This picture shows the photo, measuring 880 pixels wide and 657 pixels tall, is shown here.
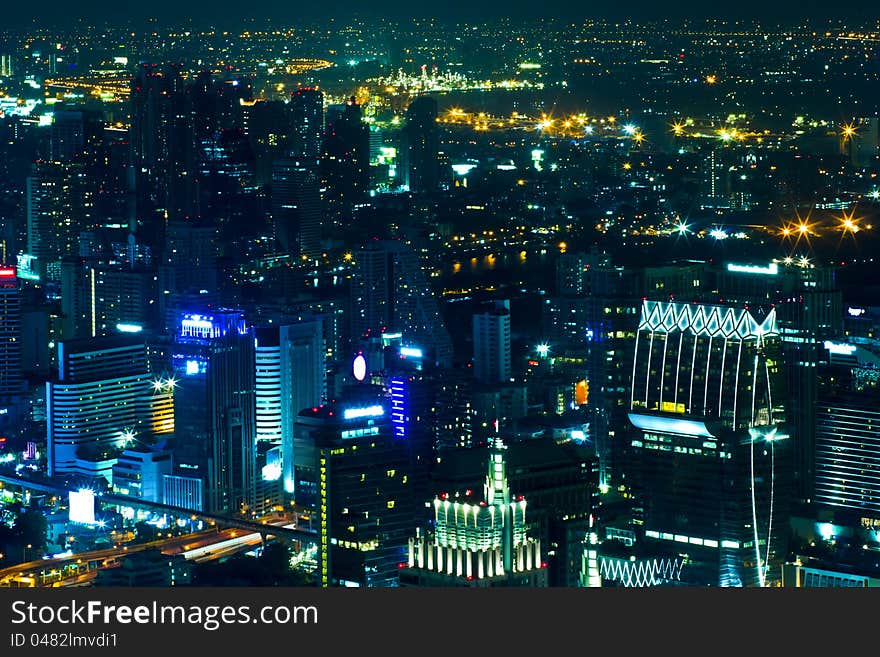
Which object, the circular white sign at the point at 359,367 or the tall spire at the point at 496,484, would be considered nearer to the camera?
the tall spire at the point at 496,484

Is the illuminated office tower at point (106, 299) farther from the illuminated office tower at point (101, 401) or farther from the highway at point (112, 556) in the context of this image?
the highway at point (112, 556)

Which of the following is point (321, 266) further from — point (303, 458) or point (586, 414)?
point (586, 414)

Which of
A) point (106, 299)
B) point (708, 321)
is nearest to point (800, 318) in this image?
point (708, 321)

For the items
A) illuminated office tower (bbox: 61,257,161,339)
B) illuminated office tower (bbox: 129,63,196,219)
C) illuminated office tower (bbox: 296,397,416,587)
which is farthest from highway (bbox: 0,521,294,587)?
illuminated office tower (bbox: 61,257,161,339)

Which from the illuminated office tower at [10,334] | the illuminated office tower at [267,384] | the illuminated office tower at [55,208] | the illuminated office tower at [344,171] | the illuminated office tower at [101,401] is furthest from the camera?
the illuminated office tower at [55,208]

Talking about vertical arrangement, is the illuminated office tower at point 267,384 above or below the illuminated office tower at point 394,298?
below

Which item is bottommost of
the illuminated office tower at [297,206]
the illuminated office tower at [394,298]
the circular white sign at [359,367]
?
the circular white sign at [359,367]

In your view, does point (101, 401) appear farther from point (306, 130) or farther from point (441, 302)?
point (306, 130)

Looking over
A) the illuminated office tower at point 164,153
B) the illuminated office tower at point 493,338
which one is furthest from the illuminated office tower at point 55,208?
the illuminated office tower at point 493,338
